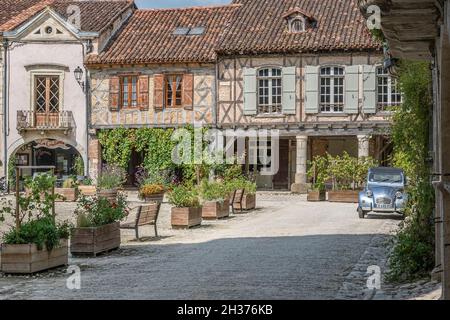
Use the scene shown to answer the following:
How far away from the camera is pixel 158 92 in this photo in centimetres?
2911

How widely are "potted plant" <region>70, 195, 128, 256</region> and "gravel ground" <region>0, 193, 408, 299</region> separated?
10.3 inches

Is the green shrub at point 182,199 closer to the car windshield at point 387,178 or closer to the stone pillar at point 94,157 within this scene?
the car windshield at point 387,178

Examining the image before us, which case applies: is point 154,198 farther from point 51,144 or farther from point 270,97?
point 51,144

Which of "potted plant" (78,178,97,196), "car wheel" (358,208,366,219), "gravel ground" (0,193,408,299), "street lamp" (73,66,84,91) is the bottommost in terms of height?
"gravel ground" (0,193,408,299)

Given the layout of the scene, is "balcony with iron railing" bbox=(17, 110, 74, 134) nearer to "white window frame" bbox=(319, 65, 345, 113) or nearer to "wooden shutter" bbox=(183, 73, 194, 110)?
"wooden shutter" bbox=(183, 73, 194, 110)

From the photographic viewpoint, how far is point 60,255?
10.3 metres

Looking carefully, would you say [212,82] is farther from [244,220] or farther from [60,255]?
[60,255]

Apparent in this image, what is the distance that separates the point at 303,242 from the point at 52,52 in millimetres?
20331

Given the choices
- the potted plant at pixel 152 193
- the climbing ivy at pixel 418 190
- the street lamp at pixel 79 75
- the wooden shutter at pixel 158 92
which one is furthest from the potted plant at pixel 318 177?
the climbing ivy at pixel 418 190

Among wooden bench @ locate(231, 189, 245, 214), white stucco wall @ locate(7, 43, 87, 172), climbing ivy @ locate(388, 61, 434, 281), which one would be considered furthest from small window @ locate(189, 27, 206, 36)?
climbing ivy @ locate(388, 61, 434, 281)

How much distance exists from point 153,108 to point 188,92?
5.44ft

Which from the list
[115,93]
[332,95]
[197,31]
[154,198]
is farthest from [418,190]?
[197,31]

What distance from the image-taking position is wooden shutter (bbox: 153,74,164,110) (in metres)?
29.1
